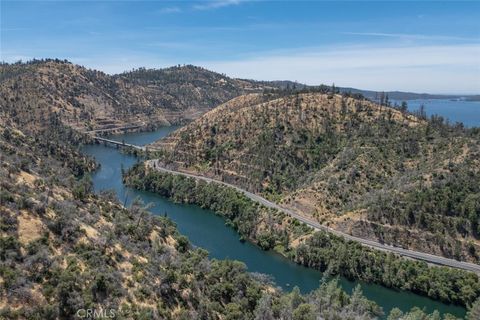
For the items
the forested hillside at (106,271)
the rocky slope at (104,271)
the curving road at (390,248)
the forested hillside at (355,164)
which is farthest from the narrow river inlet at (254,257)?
the rocky slope at (104,271)

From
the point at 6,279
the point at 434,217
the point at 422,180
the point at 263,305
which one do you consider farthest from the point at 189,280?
the point at 422,180

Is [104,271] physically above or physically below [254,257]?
above

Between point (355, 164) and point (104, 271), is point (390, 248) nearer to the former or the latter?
point (355, 164)

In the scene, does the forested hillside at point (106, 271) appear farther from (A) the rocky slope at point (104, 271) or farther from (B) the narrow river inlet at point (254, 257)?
(B) the narrow river inlet at point (254, 257)

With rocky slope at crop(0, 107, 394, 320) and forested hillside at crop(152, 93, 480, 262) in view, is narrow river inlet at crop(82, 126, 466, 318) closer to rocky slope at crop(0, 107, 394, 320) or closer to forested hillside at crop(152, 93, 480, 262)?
forested hillside at crop(152, 93, 480, 262)

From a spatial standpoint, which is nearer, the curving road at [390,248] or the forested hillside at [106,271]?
the forested hillside at [106,271]

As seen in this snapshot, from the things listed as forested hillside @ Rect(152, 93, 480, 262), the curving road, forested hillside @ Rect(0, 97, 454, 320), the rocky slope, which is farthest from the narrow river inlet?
the rocky slope

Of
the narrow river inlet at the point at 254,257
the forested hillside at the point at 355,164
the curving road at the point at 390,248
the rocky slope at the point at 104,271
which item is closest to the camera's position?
the rocky slope at the point at 104,271

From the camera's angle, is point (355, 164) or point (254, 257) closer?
point (254, 257)

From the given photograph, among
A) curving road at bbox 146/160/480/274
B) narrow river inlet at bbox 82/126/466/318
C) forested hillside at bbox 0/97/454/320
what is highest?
forested hillside at bbox 0/97/454/320

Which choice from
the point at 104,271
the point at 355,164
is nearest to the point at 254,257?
the point at 355,164
